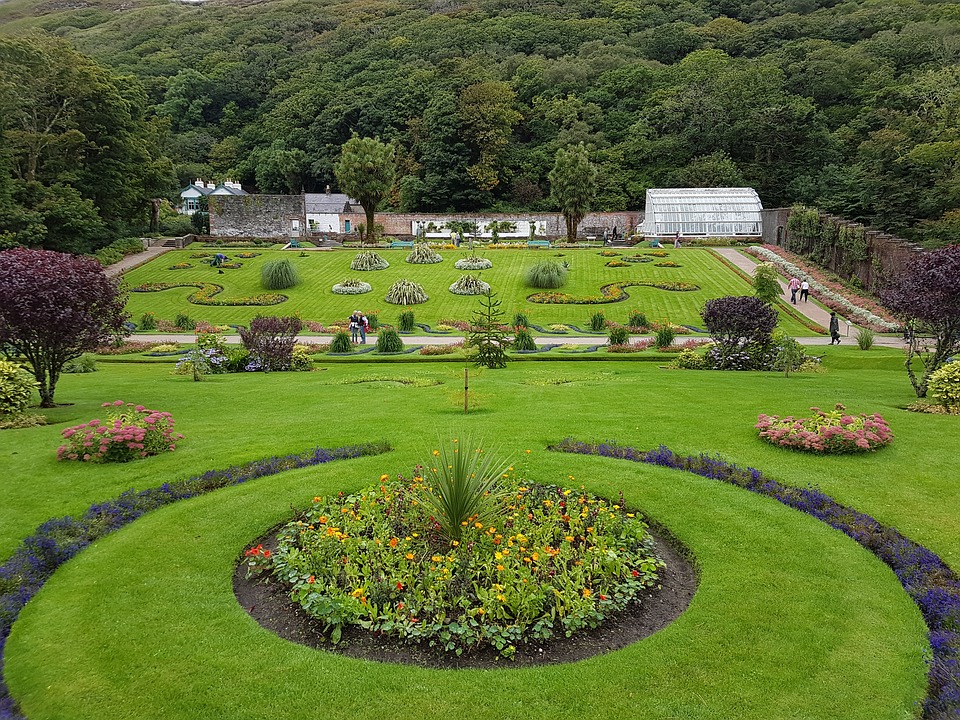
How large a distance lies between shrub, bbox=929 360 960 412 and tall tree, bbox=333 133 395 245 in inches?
1655

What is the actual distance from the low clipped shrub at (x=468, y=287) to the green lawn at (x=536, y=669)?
22.7 metres

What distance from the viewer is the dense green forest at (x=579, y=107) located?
45469mm

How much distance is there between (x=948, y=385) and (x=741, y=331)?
691 centimetres

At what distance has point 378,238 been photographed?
5938cm

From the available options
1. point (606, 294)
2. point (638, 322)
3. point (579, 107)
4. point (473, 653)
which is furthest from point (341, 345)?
point (579, 107)

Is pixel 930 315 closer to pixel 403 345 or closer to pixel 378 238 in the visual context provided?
pixel 403 345

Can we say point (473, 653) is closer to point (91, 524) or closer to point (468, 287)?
point (91, 524)

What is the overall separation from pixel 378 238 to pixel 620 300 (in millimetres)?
31139

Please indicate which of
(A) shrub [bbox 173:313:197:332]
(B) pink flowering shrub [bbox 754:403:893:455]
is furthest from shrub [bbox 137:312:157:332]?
Answer: (B) pink flowering shrub [bbox 754:403:893:455]

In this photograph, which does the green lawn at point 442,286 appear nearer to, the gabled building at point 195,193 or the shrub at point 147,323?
the shrub at point 147,323

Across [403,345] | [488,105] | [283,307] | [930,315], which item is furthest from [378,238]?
[930,315]

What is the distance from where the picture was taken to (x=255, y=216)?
57281 millimetres

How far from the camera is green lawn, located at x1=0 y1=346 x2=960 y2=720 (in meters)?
4.89

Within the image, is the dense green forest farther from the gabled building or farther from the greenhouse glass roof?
the greenhouse glass roof
